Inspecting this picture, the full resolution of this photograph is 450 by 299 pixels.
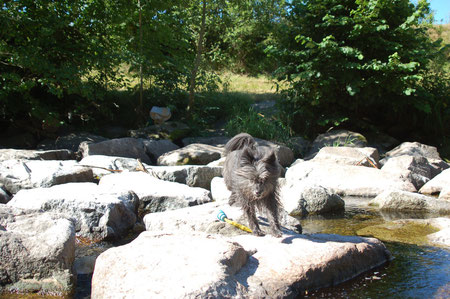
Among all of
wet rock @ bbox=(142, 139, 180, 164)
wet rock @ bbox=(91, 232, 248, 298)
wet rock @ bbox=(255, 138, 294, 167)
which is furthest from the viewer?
wet rock @ bbox=(255, 138, 294, 167)

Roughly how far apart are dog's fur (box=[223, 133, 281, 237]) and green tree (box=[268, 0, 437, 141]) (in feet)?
27.5

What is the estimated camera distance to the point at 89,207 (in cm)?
612

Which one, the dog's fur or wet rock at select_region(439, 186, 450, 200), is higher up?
the dog's fur

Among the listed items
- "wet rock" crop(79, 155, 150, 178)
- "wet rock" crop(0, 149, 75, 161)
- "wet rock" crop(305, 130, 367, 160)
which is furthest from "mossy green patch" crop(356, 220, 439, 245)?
"wet rock" crop(0, 149, 75, 161)

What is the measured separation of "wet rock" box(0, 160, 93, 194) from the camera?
777 cm

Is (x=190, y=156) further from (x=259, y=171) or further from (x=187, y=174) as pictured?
(x=259, y=171)

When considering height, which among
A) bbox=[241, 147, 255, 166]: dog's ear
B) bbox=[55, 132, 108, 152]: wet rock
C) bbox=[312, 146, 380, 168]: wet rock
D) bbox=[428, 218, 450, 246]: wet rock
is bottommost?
bbox=[55, 132, 108, 152]: wet rock

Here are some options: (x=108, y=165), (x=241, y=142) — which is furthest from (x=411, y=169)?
(x=108, y=165)

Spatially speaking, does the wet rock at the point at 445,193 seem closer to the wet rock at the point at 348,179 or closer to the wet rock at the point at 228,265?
the wet rock at the point at 348,179

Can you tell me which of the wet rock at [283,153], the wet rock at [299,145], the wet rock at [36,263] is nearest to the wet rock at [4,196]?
the wet rock at [36,263]

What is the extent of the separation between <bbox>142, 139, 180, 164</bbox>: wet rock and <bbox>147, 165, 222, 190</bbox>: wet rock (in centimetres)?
262

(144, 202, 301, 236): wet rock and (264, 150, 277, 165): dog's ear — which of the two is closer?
(264, 150, 277, 165): dog's ear

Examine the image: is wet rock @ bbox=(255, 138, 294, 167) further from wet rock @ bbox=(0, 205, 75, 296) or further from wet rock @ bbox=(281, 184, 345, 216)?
→ wet rock @ bbox=(0, 205, 75, 296)

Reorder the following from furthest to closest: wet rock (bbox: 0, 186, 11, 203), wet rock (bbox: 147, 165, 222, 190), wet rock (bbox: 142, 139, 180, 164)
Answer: wet rock (bbox: 142, 139, 180, 164)
wet rock (bbox: 147, 165, 222, 190)
wet rock (bbox: 0, 186, 11, 203)
